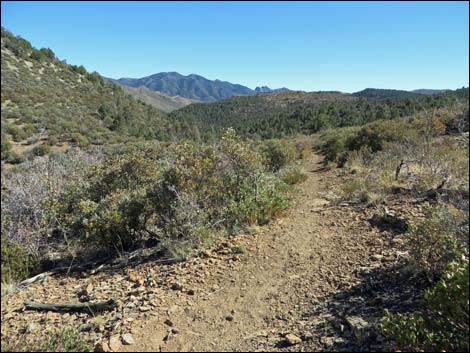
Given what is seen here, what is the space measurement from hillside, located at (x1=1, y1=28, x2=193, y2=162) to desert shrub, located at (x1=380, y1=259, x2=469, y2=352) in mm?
17480

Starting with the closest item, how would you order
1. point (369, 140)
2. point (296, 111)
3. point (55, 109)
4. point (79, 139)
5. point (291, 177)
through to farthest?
1. point (291, 177)
2. point (369, 140)
3. point (79, 139)
4. point (55, 109)
5. point (296, 111)

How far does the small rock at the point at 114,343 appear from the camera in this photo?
3.00 meters

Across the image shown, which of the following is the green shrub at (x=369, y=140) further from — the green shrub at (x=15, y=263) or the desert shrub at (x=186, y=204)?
the green shrub at (x=15, y=263)

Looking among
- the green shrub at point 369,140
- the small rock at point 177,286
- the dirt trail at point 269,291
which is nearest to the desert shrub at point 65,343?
the dirt trail at point 269,291

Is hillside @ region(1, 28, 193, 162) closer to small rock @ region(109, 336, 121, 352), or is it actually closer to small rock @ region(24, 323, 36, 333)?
small rock @ region(24, 323, 36, 333)

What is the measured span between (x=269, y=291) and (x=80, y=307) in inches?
92.1

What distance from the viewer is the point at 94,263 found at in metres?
5.26

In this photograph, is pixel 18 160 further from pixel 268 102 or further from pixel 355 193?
pixel 268 102

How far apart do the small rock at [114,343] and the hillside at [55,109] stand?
1544cm

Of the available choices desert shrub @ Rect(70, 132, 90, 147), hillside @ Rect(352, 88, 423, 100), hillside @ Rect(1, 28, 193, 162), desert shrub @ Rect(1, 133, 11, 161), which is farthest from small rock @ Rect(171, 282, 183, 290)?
hillside @ Rect(352, 88, 423, 100)

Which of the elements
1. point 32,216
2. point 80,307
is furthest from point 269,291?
point 32,216

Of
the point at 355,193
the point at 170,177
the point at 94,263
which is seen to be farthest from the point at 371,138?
the point at 94,263

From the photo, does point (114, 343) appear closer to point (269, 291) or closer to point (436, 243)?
point (269, 291)

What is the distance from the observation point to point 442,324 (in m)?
2.40
